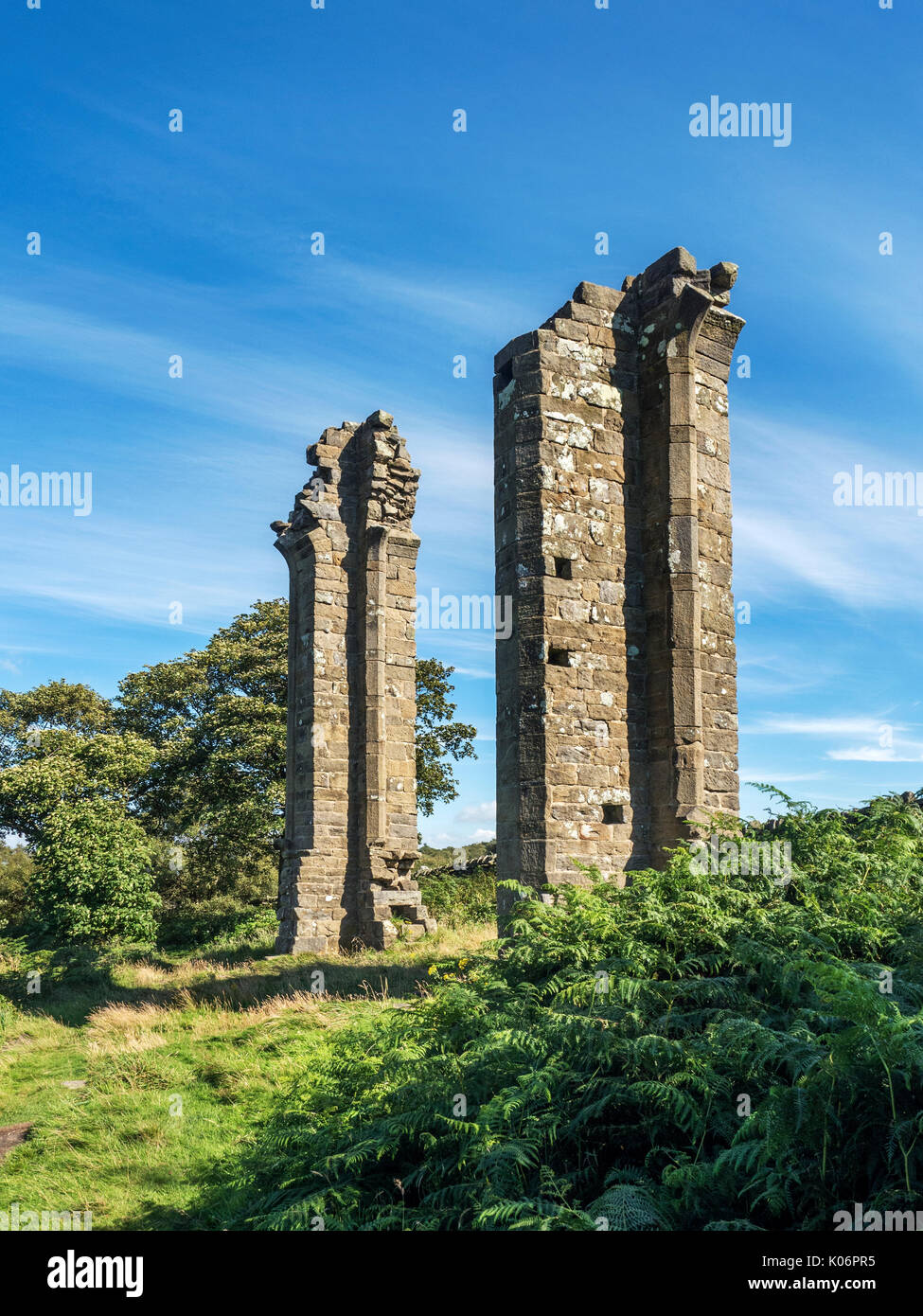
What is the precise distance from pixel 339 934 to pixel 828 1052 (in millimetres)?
15518

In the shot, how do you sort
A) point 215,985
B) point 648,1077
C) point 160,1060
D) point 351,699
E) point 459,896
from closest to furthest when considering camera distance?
point 648,1077, point 160,1060, point 215,985, point 351,699, point 459,896

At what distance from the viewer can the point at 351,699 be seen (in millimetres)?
20625

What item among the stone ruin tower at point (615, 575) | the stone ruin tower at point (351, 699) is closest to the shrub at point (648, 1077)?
the stone ruin tower at point (615, 575)

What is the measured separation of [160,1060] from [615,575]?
24.4 feet

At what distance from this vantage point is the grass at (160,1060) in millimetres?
7527

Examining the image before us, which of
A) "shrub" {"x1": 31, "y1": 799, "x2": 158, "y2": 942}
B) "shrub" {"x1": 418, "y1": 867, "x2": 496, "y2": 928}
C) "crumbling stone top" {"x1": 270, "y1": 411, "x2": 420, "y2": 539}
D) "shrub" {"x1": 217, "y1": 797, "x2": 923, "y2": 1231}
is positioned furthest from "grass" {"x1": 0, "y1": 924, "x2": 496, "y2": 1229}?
"crumbling stone top" {"x1": 270, "y1": 411, "x2": 420, "y2": 539}

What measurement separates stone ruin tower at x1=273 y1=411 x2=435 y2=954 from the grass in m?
1.29

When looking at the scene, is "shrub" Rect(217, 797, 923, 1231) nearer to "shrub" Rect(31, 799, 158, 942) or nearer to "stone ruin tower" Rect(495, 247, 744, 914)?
"stone ruin tower" Rect(495, 247, 744, 914)

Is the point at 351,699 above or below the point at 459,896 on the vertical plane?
above

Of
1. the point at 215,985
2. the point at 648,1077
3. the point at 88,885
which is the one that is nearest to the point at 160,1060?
the point at 215,985

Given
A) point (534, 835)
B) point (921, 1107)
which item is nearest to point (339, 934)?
point (534, 835)

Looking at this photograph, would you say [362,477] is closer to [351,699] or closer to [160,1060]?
[351,699]
